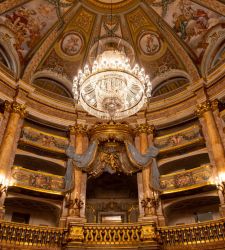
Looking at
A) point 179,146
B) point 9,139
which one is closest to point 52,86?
point 9,139

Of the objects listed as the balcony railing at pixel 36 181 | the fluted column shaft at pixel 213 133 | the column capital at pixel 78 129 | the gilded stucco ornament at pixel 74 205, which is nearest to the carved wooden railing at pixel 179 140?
the fluted column shaft at pixel 213 133

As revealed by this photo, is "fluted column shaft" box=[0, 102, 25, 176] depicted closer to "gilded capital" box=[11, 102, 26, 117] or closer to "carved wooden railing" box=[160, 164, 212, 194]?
"gilded capital" box=[11, 102, 26, 117]

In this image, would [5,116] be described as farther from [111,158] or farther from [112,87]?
[112,87]

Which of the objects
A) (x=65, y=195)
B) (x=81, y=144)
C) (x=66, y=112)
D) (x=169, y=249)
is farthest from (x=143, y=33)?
(x=169, y=249)

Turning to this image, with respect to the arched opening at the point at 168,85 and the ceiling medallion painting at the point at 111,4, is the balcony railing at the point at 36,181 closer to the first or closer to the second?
the arched opening at the point at 168,85

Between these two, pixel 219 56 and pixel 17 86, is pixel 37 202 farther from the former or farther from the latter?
pixel 219 56

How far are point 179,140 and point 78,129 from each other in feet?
15.5

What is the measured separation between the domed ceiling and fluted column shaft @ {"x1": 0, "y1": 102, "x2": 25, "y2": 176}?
1.99m

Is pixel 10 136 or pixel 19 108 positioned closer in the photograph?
pixel 10 136

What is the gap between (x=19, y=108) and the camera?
39.7 feet

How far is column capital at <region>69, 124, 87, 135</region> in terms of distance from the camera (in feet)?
43.5

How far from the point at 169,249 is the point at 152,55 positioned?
387 inches

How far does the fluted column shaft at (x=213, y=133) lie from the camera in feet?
34.2

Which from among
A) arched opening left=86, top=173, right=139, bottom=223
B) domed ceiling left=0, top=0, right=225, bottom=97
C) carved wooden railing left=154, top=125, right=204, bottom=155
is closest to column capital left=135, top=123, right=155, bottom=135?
carved wooden railing left=154, top=125, right=204, bottom=155
